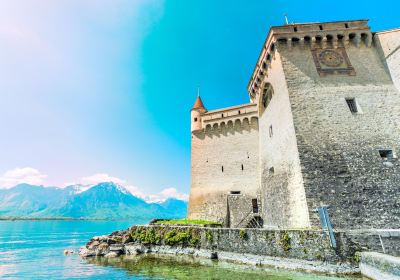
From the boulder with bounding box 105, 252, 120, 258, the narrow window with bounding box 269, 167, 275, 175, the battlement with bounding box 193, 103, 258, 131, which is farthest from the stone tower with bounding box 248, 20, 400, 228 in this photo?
the boulder with bounding box 105, 252, 120, 258

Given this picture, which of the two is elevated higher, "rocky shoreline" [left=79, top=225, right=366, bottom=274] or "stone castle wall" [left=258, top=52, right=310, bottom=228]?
"stone castle wall" [left=258, top=52, right=310, bottom=228]

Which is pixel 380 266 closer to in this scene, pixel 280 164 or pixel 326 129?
pixel 326 129

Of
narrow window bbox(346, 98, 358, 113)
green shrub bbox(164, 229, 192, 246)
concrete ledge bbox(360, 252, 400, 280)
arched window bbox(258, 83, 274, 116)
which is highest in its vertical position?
arched window bbox(258, 83, 274, 116)

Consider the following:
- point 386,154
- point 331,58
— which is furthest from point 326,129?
point 331,58

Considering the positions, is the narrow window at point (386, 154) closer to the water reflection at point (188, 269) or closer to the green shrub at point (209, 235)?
the water reflection at point (188, 269)

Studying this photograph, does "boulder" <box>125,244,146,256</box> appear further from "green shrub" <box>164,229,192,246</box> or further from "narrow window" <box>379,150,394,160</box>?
"narrow window" <box>379,150,394,160</box>

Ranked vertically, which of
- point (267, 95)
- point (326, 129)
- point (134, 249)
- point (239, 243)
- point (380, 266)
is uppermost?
point (267, 95)

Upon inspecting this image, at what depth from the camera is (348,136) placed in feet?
40.5

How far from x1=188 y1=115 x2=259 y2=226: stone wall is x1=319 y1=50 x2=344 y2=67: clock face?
25.7 feet

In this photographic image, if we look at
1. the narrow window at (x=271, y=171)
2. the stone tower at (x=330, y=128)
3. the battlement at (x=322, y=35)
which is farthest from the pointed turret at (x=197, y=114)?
the battlement at (x=322, y=35)

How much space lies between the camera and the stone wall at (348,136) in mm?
10672

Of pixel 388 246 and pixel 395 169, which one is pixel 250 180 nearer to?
pixel 395 169

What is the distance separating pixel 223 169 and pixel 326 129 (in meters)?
10.6

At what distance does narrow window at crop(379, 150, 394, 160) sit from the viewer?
11727 mm
